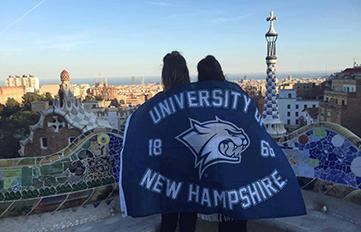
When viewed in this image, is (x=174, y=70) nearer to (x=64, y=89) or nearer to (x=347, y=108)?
(x=64, y=89)

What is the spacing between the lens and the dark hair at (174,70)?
346cm

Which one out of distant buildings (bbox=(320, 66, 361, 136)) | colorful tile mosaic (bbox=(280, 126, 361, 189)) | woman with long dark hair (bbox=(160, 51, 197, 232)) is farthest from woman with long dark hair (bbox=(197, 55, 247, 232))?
distant buildings (bbox=(320, 66, 361, 136))

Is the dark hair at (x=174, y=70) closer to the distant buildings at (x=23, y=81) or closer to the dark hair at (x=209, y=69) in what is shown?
the dark hair at (x=209, y=69)

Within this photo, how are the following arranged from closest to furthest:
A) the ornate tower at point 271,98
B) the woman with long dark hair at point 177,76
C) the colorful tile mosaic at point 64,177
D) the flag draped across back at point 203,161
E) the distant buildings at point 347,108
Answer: the flag draped across back at point 203,161
the woman with long dark hair at point 177,76
the colorful tile mosaic at point 64,177
the ornate tower at point 271,98
the distant buildings at point 347,108

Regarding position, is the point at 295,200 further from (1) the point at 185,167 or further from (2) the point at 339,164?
(2) the point at 339,164

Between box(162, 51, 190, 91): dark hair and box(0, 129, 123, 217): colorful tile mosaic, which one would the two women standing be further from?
box(0, 129, 123, 217): colorful tile mosaic

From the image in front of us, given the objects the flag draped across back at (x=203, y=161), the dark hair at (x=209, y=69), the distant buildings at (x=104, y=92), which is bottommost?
the distant buildings at (x=104, y=92)

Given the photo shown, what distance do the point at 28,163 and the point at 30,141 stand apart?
324 inches

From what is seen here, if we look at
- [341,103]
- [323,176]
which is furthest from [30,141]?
[341,103]

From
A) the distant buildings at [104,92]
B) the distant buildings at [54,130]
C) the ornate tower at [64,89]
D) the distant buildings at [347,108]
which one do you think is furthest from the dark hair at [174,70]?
the distant buildings at [104,92]

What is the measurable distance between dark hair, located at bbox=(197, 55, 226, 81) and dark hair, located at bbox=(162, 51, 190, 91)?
0.43 feet

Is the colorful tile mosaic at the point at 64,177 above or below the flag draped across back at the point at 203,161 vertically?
below

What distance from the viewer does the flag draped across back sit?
3.34 metres

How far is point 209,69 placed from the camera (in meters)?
3.48
